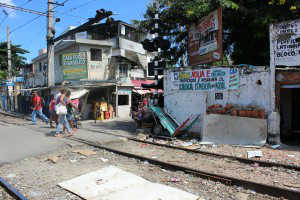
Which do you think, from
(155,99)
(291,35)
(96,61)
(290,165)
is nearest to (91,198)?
(290,165)

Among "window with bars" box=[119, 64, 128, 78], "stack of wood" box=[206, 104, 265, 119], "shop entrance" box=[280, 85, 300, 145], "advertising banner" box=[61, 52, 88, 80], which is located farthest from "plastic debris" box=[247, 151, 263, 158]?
"window with bars" box=[119, 64, 128, 78]

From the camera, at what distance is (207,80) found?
9.94m

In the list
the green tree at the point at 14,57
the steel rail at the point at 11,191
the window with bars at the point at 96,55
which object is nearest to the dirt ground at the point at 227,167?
the steel rail at the point at 11,191

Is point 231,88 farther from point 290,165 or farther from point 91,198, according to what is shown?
point 91,198

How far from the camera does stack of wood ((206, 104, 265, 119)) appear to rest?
859 cm

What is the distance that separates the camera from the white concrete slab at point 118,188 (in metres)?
4.30

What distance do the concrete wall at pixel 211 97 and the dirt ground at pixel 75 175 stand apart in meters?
4.39

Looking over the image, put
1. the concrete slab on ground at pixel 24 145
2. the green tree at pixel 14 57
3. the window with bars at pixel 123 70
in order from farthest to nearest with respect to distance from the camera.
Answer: the green tree at pixel 14 57, the window with bars at pixel 123 70, the concrete slab on ground at pixel 24 145

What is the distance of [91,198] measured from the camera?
14.0 ft

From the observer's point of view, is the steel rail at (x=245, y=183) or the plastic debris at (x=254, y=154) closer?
the steel rail at (x=245, y=183)

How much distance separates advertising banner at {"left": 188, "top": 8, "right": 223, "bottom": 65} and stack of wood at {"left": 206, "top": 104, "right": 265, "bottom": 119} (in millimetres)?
2127

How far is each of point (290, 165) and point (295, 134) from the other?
212 inches

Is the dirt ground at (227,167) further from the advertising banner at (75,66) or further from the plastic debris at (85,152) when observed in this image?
the advertising banner at (75,66)

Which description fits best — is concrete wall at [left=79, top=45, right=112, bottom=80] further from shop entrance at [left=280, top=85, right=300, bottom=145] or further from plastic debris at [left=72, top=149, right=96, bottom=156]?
shop entrance at [left=280, top=85, right=300, bottom=145]
